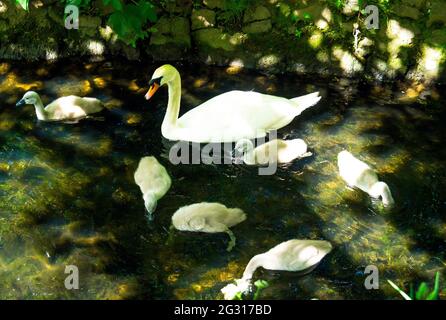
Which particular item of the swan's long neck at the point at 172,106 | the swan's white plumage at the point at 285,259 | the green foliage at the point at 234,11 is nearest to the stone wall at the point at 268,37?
the green foliage at the point at 234,11

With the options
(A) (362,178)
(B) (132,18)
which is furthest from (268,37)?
(A) (362,178)

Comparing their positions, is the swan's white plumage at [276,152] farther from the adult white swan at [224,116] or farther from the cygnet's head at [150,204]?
the cygnet's head at [150,204]

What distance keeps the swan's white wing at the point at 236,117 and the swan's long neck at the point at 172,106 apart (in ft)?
0.25

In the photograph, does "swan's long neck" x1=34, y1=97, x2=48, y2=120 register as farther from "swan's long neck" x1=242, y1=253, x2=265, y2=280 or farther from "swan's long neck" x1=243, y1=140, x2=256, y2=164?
"swan's long neck" x1=242, y1=253, x2=265, y2=280

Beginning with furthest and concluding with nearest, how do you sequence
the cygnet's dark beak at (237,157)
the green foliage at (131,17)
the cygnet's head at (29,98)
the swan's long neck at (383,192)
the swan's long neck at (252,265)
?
1. the green foliage at (131,17)
2. the cygnet's head at (29,98)
3. the cygnet's dark beak at (237,157)
4. the swan's long neck at (383,192)
5. the swan's long neck at (252,265)

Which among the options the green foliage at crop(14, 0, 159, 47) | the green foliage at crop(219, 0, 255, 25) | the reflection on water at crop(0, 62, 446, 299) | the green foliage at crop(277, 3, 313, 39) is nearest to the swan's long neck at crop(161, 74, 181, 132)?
the reflection on water at crop(0, 62, 446, 299)

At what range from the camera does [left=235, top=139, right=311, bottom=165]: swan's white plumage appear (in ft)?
18.6

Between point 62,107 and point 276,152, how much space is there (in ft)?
7.29

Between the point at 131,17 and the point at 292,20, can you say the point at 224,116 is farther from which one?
the point at 292,20

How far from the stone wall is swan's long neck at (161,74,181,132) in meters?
1.43

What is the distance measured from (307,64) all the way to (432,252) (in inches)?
129

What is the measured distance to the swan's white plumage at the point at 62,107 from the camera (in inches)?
246
